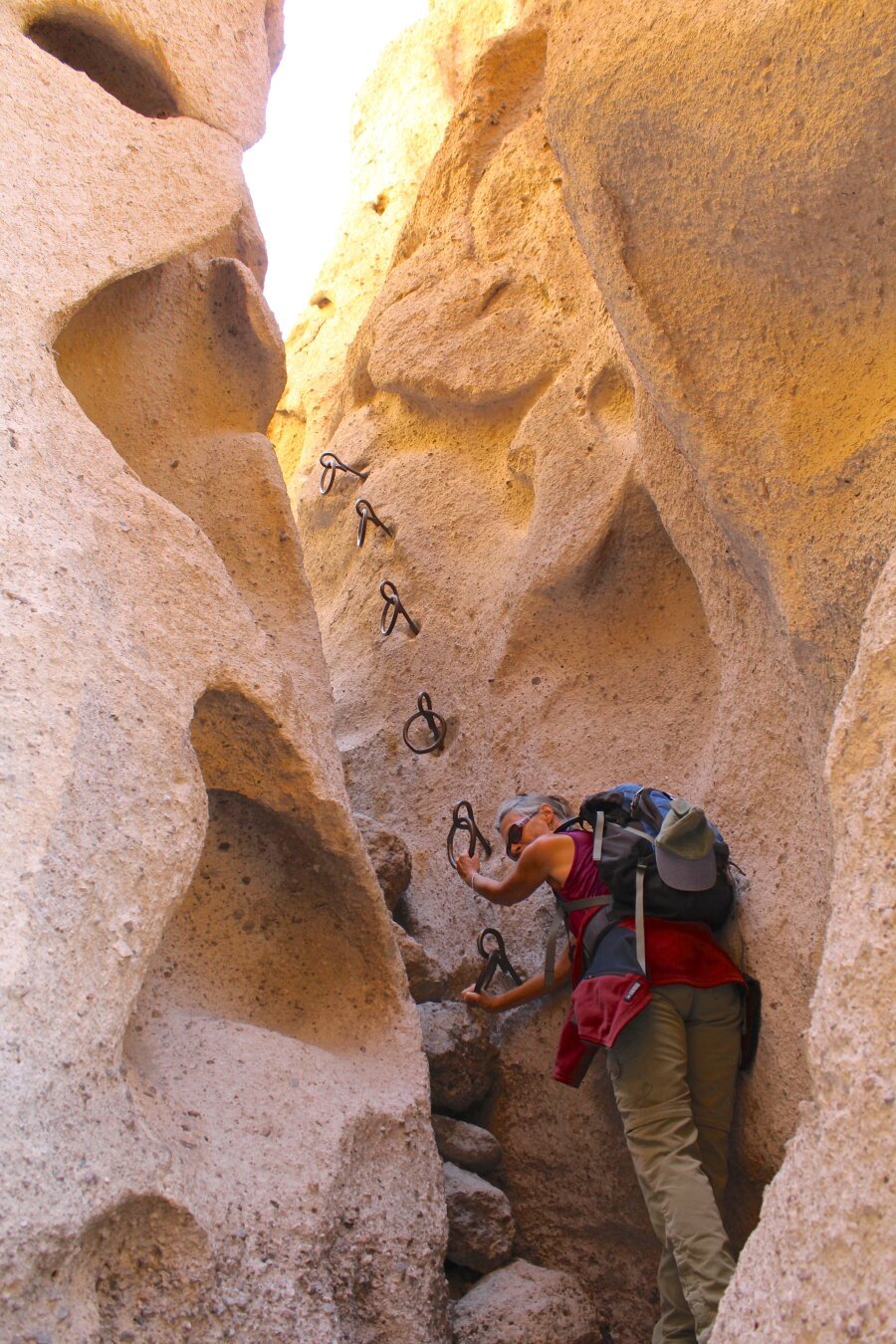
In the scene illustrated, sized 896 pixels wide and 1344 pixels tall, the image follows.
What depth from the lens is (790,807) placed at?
2.80 m

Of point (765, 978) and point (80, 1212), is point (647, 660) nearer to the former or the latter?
point (765, 978)

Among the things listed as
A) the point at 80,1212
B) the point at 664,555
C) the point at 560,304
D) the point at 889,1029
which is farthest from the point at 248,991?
the point at 560,304

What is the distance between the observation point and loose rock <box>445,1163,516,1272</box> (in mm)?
2713

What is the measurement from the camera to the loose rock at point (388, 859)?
3527mm

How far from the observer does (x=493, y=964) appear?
3.26 meters

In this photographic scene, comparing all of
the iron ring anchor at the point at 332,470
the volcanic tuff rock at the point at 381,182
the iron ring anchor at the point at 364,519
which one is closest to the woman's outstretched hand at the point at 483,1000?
the iron ring anchor at the point at 364,519

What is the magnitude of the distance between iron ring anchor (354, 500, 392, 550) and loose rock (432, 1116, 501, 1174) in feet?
8.35

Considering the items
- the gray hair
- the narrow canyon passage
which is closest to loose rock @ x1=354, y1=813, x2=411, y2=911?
the narrow canyon passage

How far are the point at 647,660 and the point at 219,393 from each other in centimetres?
153

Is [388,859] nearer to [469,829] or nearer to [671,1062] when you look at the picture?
[469,829]

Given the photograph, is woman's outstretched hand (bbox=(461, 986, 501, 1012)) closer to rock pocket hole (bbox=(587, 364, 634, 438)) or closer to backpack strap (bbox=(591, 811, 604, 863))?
backpack strap (bbox=(591, 811, 604, 863))

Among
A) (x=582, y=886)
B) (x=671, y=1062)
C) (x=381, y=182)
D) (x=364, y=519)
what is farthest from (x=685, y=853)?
(x=381, y=182)

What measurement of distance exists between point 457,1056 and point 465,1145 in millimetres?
208

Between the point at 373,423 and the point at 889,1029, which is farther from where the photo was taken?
the point at 373,423
